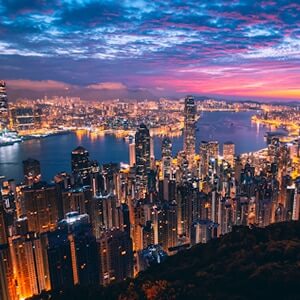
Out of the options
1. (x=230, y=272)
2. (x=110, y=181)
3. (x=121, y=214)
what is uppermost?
(x=230, y=272)

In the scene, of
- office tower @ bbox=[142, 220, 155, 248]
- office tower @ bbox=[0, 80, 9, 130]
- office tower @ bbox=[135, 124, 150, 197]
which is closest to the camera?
office tower @ bbox=[142, 220, 155, 248]

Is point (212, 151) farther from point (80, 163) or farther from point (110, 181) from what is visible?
point (80, 163)

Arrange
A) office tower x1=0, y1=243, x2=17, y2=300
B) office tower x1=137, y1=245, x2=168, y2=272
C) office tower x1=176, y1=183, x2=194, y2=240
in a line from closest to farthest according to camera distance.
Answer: office tower x1=0, y1=243, x2=17, y2=300
office tower x1=137, y1=245, x2=168, y2=272
office tower x1=176, y1=183, x2=194, y2=240

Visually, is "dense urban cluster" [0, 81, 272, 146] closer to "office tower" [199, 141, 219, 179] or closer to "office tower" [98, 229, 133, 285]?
"office tower" [199, 141, 219, 179]

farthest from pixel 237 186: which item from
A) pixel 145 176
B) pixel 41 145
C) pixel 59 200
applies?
pixel 41 145

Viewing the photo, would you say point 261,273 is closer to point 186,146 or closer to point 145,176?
point 145,176

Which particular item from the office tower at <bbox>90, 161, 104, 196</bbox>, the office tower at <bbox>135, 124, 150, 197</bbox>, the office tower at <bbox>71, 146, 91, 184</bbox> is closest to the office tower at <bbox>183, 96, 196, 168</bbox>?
the office tower at <bbox>135, 124, 150, 197</bbox>

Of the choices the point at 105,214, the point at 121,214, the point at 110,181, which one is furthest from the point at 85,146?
the point at 121,214
